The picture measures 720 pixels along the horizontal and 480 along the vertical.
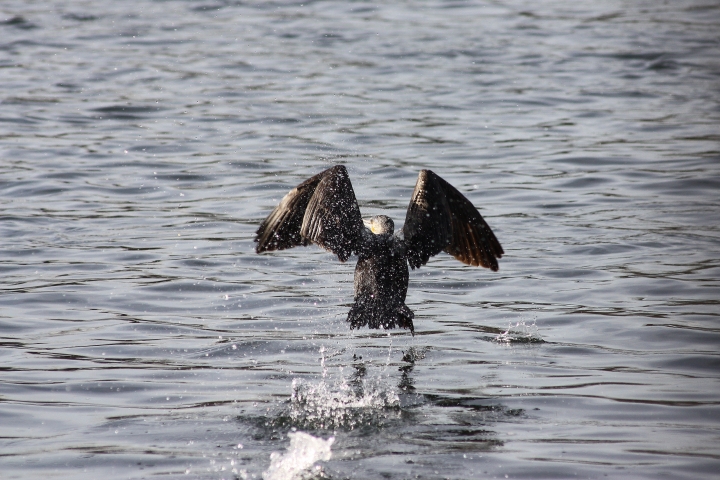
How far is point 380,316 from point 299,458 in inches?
57.6

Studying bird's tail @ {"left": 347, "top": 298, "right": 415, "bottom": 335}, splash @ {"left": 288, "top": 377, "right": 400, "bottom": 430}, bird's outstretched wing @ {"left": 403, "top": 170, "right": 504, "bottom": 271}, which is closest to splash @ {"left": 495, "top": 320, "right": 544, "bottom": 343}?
bird's outstretched wing @ {"left": 403, "top": 170, "right": 504, "bottom": 271}

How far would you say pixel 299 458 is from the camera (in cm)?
481

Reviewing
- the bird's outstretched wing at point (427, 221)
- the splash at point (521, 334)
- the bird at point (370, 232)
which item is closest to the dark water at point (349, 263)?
the splash at point (521, 334)

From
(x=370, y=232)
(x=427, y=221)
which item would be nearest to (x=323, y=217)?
(x=370, y=232)

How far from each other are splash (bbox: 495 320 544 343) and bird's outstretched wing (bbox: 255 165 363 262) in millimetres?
1199

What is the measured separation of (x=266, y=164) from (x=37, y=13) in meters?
→ 10.5

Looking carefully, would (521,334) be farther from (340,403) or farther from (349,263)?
(349,263)

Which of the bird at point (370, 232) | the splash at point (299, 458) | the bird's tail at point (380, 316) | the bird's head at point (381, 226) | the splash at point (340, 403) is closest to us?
the splash at point (299, 458)

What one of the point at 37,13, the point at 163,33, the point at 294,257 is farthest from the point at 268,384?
the point at 37,13

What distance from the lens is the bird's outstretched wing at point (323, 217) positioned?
251 inches

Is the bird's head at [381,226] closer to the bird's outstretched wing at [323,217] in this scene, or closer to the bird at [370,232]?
the bird at [370,232]

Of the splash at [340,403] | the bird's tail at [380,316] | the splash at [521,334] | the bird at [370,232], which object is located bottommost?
the splash at [340,403]

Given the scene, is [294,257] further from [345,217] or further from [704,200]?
[704,200]

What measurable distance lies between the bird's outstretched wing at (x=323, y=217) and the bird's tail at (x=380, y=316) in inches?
15.9
